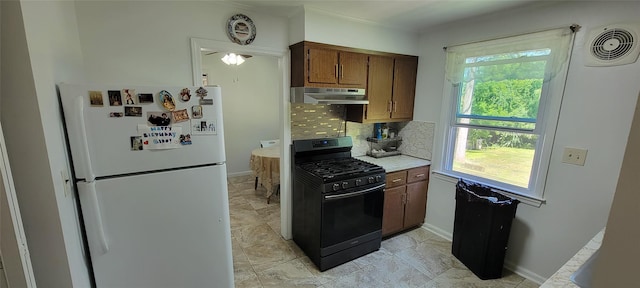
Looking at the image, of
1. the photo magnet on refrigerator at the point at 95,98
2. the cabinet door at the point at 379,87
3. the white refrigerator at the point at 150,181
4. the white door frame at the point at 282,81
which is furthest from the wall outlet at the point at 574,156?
the photo magnet on refrigerator at the point at 95,98

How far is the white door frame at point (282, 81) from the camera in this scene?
2119 mm

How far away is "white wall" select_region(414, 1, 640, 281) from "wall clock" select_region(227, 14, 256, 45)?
2.09m

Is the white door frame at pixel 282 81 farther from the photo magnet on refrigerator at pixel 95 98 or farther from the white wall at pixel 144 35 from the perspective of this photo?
the photo magnet on refrigerator at pixel 95 98

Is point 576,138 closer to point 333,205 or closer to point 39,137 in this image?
point 333,205

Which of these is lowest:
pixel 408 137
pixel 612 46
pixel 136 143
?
pixel 408 137

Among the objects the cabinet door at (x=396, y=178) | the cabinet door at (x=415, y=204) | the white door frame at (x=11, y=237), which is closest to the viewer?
the white door frame at (x=11, y=237)

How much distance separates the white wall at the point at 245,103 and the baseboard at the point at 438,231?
10.8 feet

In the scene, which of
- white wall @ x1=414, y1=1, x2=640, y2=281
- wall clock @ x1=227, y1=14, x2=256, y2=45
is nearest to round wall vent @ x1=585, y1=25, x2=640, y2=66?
white wall @ x1=414, y1=1, x2=640, y2=281

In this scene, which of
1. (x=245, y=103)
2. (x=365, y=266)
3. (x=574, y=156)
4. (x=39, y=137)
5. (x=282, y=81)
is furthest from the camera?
(x=245, y=103)

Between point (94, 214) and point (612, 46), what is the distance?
3.45 meters

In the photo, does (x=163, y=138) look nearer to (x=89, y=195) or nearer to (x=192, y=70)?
(x=89, y=195)

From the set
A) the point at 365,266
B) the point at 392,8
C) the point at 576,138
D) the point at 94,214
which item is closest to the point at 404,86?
the point at 392,8

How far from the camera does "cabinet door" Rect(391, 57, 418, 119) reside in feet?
9.81

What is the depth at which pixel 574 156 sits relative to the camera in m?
2.02
